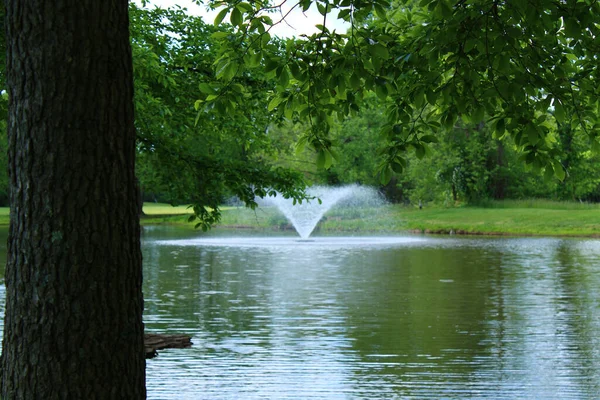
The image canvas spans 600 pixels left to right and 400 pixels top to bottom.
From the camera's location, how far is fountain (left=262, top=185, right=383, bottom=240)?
42.3 metres

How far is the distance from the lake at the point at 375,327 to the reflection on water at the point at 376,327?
0.02 m

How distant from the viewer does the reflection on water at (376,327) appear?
7984 millimetres

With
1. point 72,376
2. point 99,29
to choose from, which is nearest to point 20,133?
point 99,29

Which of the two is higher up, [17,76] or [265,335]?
[17,76]

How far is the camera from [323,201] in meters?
47.1

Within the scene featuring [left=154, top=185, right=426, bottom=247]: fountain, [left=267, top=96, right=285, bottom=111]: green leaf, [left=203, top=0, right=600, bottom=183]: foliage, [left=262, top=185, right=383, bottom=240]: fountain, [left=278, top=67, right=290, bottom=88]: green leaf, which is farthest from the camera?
[left=262, top=185, right=383, bottom=240]: fountain

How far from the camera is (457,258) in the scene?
23578 mm

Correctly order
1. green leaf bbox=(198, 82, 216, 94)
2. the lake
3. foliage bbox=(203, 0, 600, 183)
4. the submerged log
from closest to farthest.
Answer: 1. green leaf bbox=(198, 82, 216, 94)
2. foliage bbox=(203, 0, 600, 183)
3. the lake
4. the submerged log

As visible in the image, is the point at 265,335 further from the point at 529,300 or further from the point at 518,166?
the point at 518,166

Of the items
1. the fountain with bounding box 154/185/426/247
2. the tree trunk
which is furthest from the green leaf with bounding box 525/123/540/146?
the fountain with bounding box 154/185/426/247

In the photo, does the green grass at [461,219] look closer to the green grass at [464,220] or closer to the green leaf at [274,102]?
the green grass at [464,220]

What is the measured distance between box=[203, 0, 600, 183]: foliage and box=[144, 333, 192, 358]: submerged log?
3979mm

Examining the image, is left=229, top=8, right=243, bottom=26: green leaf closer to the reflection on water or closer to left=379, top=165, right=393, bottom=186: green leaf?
left=379, top=165, right=393, bottom=186: green leaf

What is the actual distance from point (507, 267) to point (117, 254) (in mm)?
18089
